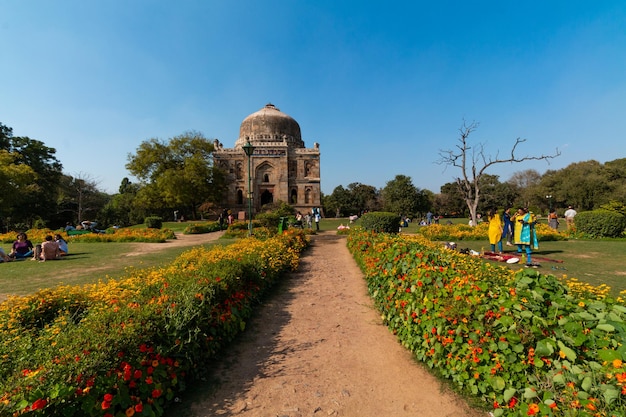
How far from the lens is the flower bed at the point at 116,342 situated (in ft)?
6.39

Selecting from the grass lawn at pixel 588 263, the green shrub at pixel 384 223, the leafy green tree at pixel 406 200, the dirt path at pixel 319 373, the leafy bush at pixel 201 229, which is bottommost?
the dirt path at pixel 319 373

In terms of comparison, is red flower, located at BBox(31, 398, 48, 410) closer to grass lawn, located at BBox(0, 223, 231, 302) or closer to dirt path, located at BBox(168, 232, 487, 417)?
dirt path, located at BBox(168, 232, 487, 417)

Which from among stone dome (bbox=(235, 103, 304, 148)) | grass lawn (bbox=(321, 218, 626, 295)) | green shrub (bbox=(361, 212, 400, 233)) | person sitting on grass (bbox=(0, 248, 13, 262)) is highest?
stone dome (bbox=(235, 103, 304, 148))

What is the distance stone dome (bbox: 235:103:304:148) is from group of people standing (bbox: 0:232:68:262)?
2928cm

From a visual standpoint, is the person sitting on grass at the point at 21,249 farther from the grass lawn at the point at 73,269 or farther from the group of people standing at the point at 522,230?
the group of people standing at the point at 522,230

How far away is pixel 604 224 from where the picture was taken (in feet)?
38.4

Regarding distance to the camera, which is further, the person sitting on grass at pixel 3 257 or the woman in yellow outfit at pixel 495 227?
the person sitting on grass at pixel 3 257

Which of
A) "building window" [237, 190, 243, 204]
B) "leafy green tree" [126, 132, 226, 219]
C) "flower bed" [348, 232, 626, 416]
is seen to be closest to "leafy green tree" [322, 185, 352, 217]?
"building window" [237, 190, 243, 204]

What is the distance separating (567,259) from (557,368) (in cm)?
777

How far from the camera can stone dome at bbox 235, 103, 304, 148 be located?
3800 centimetres

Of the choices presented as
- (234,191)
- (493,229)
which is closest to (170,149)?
(234,191)

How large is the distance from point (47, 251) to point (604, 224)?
20311 millimetres

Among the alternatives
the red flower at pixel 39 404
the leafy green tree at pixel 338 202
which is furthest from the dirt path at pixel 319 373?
the leafy green tree at pixel 338 202

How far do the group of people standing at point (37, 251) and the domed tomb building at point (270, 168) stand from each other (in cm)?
2644
